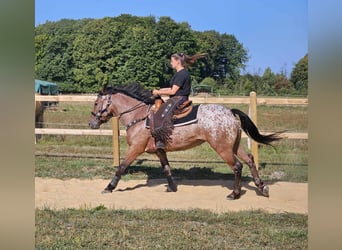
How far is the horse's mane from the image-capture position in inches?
180

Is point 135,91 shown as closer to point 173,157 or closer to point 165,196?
point 165,196

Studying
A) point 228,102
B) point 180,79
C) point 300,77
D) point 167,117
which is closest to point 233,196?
point 167,117

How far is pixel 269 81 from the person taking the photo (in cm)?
575

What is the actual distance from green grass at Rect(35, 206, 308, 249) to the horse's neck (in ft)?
4.01

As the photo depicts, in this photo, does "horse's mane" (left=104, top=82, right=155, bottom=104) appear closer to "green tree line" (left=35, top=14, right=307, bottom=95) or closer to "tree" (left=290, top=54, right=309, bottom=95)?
"green tree line" (left=35, top=14, right=307, bottom=95)

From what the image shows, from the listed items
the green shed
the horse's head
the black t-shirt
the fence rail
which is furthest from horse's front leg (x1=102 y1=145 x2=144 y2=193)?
the green shed

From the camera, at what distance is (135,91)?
4637 millimetres

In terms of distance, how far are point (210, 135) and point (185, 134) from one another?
0.29 metres

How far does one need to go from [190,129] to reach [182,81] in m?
0.52

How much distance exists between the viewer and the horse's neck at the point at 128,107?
454cm

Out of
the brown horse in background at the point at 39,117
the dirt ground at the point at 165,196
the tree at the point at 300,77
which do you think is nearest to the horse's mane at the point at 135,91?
the dirt ground at the point at 165,196

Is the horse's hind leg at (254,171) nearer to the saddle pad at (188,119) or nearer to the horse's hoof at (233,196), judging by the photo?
the horse's hoof at (233,196)
